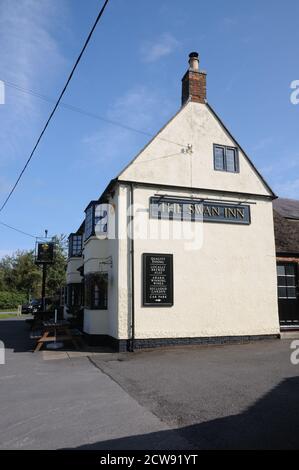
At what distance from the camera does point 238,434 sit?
5.55 metres

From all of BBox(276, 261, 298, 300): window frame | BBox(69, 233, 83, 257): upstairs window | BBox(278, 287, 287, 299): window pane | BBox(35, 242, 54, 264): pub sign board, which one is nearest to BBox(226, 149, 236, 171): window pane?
BBox(276, 261, 298, 300): window frame

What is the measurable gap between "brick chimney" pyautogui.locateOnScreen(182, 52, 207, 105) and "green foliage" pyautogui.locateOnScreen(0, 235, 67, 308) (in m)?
37.9

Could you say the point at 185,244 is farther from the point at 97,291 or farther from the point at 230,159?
the point at 230,159

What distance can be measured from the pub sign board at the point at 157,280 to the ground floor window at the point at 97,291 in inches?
85.4

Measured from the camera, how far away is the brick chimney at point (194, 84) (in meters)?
16.4

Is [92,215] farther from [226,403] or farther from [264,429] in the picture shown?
[264,429]

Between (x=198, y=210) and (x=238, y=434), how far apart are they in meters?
10.5

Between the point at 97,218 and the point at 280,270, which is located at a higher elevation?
the point at 97,218

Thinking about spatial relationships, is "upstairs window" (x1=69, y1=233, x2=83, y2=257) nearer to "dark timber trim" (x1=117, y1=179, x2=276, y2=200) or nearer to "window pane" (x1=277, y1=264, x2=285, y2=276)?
"dark timber trim" (x1=117, y1=179, x2=276, y2=200)

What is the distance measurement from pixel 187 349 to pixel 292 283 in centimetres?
633

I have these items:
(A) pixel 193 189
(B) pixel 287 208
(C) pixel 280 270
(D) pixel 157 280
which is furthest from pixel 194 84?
(B) pixel 287 208

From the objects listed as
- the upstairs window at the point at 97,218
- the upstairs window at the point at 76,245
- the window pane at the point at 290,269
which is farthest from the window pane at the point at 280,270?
the upstairs window at the point at 76,245
